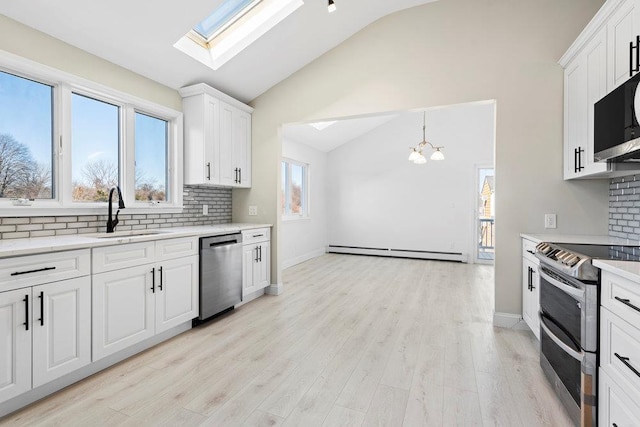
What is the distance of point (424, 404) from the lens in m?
1.87

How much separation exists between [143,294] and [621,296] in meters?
2.98

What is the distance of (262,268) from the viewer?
399cm

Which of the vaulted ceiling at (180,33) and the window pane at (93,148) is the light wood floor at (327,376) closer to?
the window pane at (93,148)

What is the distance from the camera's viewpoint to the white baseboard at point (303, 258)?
19.6ft

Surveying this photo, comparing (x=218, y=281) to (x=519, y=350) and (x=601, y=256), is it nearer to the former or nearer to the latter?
(x=519, y=350)

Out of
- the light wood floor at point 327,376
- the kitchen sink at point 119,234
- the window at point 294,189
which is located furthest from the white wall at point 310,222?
the kitchen sink at point 119,234

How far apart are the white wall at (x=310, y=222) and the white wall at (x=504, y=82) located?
107 inches

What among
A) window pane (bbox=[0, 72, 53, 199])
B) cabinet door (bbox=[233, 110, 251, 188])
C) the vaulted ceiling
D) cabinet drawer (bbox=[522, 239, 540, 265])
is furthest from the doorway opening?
window pane (bbox=[0, 72, 53, 199])

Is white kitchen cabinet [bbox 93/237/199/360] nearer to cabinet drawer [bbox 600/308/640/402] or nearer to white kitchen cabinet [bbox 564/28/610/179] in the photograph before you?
cabinet drawer [bbox 600/308/640/402]

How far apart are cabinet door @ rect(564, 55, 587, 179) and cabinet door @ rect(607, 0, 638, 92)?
40cm

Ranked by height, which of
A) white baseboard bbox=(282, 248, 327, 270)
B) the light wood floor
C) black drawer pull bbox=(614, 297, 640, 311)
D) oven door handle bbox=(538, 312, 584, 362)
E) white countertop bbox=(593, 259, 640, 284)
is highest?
white countertop bbox=(593, 259, 640, 284)

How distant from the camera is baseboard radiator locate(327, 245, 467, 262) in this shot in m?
6.54

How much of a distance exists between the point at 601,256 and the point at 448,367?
4.14ft

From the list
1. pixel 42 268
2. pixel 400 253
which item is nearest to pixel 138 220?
pixel 42 268
